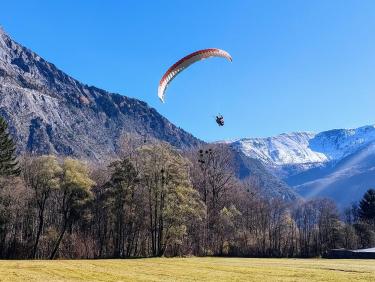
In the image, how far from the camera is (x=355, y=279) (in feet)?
106

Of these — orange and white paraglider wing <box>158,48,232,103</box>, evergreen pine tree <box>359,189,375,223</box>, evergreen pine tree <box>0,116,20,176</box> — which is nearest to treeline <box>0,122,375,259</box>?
evergreen pine tree <box>0,116,20,176</box>

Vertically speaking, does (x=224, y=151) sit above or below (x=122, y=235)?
above

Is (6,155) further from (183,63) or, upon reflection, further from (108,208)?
(183,63)

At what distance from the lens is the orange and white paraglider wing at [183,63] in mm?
38562

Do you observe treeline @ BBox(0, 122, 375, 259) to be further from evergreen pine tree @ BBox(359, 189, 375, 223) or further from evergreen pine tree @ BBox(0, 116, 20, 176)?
Answer: evergreen pine tree @ BBox(359, 189, 375, 223)

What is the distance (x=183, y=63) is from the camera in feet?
128

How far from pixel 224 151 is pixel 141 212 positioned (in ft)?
93.0

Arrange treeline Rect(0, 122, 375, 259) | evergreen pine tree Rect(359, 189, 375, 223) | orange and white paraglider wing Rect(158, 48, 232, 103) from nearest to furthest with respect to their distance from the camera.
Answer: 1. orange and white paraglider wing Rect(158, 48, 232, 103)
2. treeline Rect(0, 122, 375, 259)
3. evergreen pine tree Rect(359, 189, 375, 223)

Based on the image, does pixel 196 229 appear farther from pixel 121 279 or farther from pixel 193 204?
pixel 121 279

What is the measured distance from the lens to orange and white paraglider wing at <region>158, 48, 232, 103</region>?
127 ft

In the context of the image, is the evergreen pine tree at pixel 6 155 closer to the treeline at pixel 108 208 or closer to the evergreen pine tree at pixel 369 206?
the treeline at pixel 108 208

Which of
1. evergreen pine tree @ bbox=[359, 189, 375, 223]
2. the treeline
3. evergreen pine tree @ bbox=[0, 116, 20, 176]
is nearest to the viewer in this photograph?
the treeline

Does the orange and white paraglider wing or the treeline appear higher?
the orange and white paraglider wing

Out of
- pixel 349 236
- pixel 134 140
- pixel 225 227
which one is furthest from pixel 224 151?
pixel 349 236
